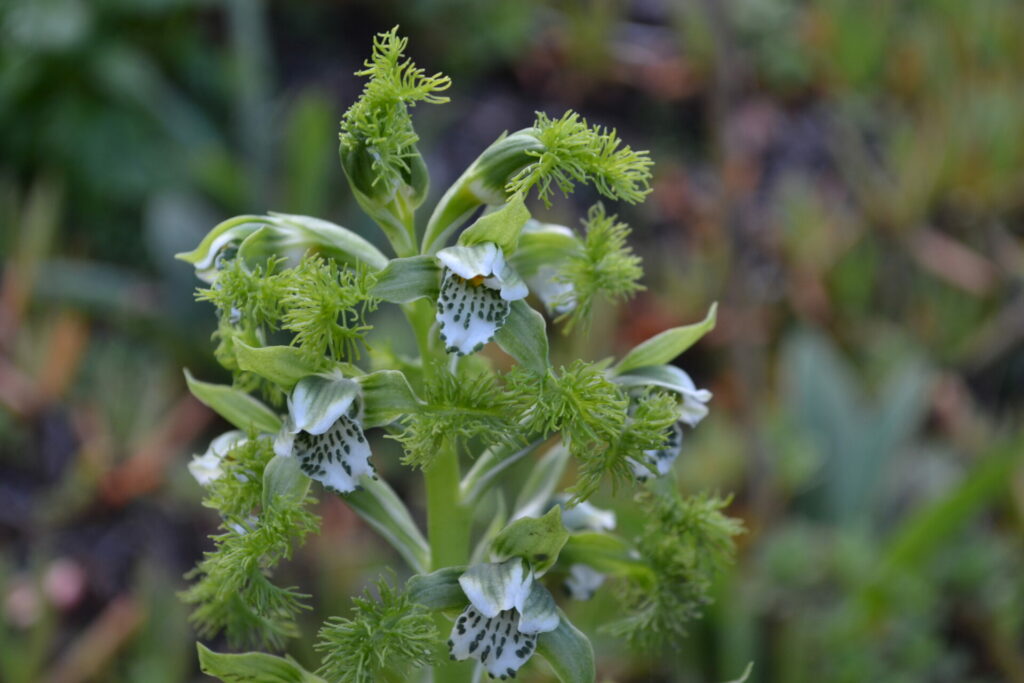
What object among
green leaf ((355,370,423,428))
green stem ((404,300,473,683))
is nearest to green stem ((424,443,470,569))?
green stem ((404,300,473,683))

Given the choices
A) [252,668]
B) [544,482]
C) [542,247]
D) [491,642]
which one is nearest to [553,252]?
[542,247]

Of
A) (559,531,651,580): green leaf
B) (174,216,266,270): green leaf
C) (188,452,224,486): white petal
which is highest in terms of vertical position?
(174,216,266,270): green leaf

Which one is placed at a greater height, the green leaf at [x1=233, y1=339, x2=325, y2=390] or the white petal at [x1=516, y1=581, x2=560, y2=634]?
the green leaf at [x1=233, y1=339, x2=325, y2=390]

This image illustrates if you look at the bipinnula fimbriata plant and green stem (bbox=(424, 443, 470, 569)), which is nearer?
the bipinnula fimbriata plant

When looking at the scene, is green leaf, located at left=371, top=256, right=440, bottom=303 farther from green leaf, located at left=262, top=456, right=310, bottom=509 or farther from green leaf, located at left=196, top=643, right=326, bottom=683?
green leaf, located at left=196, top=643, right=326, bottom=683

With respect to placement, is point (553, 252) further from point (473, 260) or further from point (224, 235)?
point (224, 235)

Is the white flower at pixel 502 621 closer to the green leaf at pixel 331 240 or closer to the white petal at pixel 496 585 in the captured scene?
the white petal at pixel 496 585

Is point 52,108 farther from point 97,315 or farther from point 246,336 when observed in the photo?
point 246,336
